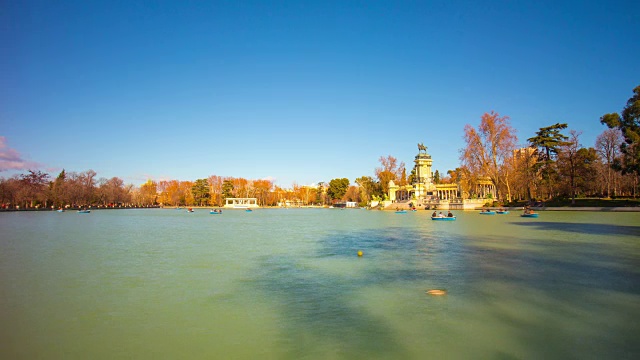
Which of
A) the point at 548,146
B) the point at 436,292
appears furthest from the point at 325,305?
the point at 548,146

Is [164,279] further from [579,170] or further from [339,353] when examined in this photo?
[579,170]

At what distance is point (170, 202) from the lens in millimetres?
118938

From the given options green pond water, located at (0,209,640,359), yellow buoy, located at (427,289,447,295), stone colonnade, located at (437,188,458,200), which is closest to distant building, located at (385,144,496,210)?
stone colonnade, located at (437,188,458,200)

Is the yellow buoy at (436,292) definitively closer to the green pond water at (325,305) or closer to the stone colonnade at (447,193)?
the green pond water at (325,305)

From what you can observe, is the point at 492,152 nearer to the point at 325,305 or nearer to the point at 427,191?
the point at 427,191

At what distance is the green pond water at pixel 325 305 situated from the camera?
242 inches

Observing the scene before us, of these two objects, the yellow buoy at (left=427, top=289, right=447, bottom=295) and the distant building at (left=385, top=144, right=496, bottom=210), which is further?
the distant building at (left=385, top=144, right=496, bottom=210)

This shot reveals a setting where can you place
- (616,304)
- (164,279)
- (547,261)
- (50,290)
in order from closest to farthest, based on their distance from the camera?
1. (616,304)
2. (50,290)
3. (164,279)
4. (547,261)

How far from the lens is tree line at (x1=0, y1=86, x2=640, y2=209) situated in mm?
48281

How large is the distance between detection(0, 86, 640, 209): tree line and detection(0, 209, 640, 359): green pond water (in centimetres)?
2842

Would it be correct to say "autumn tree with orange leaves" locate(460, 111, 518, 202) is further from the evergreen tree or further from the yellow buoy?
the yellow buoy

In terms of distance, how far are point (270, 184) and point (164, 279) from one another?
109915mm

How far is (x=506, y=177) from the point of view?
188 feet

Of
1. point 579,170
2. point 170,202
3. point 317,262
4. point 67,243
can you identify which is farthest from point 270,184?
point 317,262
